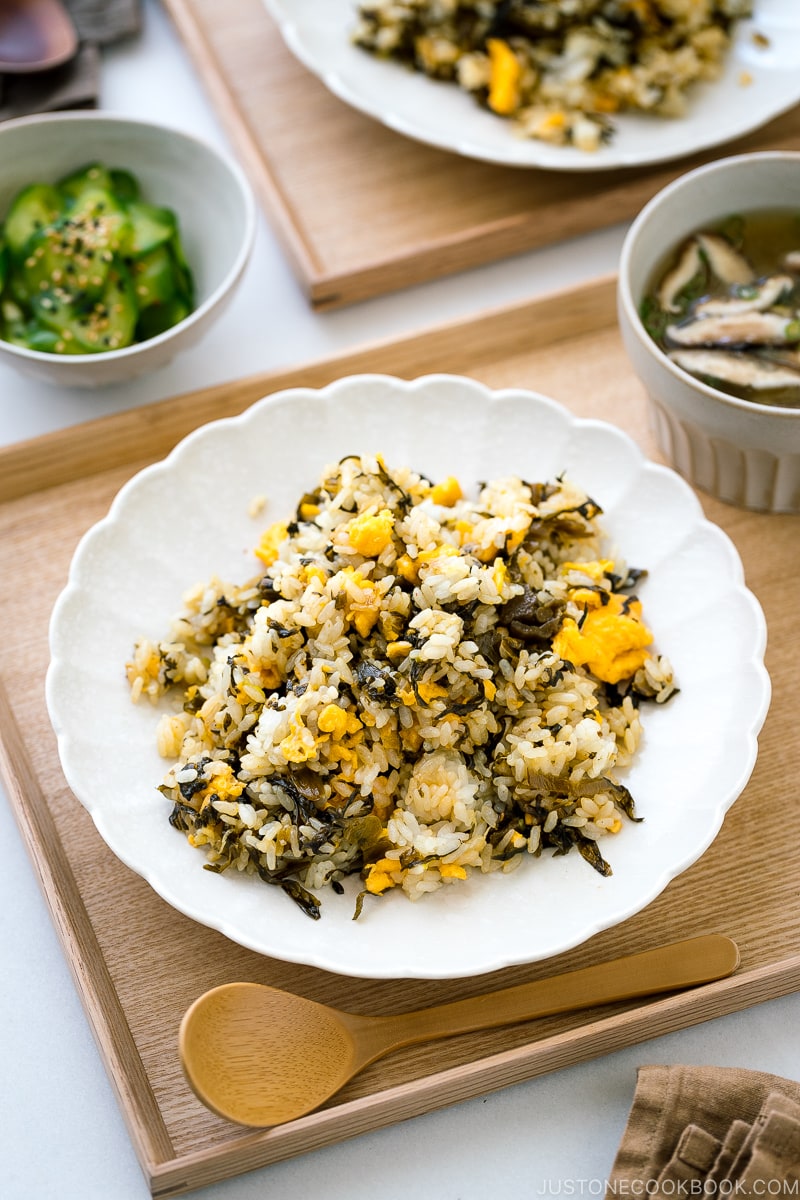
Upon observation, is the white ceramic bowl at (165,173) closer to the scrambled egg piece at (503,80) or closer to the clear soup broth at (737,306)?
the scrambled egg piece at (503,80)

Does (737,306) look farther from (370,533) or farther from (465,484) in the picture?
(370,533)

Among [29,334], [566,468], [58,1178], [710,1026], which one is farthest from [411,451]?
[58,1178]

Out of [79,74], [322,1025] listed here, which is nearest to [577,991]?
[322,1025]

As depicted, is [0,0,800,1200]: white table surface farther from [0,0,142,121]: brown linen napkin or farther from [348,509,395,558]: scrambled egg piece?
[0,0,142,121]: brown linen napkin

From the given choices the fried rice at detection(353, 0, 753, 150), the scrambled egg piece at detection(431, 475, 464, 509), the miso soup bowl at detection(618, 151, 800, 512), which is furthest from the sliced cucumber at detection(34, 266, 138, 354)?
the miso soup bowl at detection(618, 151, 800, 512)

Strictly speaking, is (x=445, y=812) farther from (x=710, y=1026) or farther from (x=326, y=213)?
(x=326, y=213)

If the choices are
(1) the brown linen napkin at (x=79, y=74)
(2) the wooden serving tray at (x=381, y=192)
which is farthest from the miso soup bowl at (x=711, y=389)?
(1) the brown linen napkin at (x=79, y=74)
